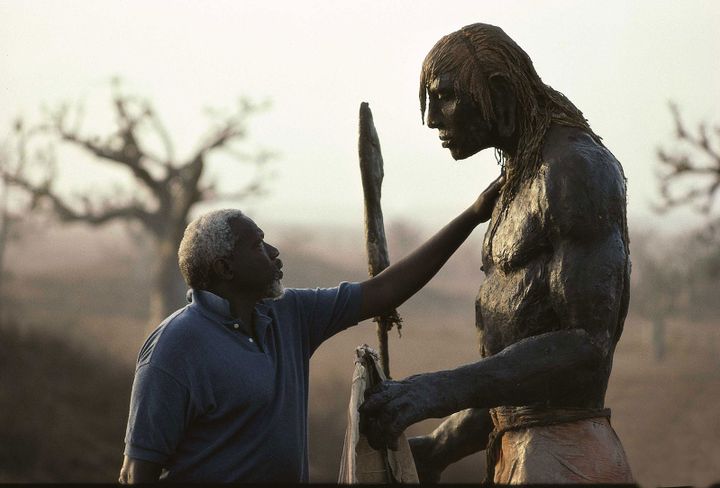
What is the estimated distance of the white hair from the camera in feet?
12.9

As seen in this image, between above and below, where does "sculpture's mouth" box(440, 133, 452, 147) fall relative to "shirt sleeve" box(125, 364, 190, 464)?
above

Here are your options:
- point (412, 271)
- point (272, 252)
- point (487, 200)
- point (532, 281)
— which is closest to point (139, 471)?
point (272, 252)

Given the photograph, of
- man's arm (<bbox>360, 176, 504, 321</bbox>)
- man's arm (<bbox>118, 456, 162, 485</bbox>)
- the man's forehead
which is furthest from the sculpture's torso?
man's arm (<bbox>118, 456, 162, 485</bbox>)

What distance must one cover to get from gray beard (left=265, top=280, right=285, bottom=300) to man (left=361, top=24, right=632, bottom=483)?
71 centimetres

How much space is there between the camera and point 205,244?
395cm

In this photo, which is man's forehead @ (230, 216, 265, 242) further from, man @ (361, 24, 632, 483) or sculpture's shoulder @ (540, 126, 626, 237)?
sculpture's shoulder @ (540, 126, 626, 237)

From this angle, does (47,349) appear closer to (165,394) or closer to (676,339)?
(676,339)

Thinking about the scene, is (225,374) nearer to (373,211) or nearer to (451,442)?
(451,442)

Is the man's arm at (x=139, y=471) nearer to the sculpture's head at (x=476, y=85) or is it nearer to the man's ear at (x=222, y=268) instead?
the man's ear at (x=222, y=268)

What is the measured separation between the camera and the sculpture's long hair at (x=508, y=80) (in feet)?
12.4

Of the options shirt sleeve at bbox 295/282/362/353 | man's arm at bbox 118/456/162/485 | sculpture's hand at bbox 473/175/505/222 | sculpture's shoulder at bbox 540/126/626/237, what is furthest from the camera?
shirt sleeve at bbox 295/282/362/353

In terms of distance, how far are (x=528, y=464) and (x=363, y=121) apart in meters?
1.67

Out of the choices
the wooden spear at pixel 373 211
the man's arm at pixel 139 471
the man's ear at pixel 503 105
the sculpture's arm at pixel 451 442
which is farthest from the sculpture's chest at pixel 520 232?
the man's arm at pixel 139 471

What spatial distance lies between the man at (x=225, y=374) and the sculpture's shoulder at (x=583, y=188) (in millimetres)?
475
